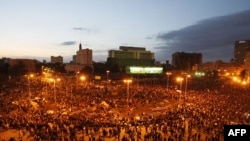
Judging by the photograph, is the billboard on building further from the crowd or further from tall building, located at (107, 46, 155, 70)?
the crowd

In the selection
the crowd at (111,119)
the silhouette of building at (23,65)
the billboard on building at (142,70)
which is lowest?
the crowd at (111,119)

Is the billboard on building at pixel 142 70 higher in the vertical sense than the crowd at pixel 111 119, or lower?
higher

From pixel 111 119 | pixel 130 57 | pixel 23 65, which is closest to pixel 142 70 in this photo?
pixel 23 65

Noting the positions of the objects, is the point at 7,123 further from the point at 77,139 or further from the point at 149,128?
the point at 149,128

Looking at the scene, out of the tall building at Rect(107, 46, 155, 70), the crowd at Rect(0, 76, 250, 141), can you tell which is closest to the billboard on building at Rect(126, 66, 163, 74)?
the tall building at Rect(107, 46, 155, 70)

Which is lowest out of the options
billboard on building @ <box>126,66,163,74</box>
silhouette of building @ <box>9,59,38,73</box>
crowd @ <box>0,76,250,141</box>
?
crowd @ <box>0,76,250,141</box>

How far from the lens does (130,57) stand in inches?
6796

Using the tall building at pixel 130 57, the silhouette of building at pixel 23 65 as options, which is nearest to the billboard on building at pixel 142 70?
the tall building at pixel 130 57

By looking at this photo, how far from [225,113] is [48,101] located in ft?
75.7

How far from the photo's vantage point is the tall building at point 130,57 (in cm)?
15200

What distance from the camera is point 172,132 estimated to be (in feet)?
82.4

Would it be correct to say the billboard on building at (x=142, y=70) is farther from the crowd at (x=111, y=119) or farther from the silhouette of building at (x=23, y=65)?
the crowd at (x=111, y=119)

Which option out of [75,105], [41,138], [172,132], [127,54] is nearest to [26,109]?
[75,105]

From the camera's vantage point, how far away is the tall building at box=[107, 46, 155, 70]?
152000mm
